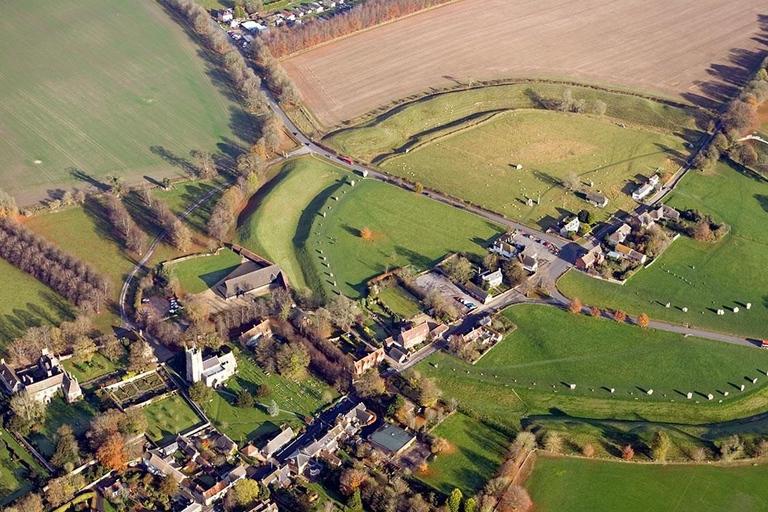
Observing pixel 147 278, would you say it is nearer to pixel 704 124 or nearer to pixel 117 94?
pixel 117 94

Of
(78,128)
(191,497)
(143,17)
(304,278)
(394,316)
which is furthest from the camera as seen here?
(143,17)

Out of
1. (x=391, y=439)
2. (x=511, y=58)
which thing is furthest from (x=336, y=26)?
(x=391, y=439)

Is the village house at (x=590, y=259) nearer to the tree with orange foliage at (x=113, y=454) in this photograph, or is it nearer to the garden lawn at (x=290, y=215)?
the garden lawn at (x=290, y=215)

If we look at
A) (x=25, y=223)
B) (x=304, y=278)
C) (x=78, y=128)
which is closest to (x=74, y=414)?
(x=304, y=278)

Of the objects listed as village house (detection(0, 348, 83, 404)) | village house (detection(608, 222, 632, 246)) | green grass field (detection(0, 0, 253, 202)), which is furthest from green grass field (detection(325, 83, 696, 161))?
village house (detection(0, 348, 83, 404))

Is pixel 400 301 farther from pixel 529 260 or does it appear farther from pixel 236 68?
pixel 236 68

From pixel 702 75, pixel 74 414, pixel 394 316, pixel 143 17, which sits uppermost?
pixel 143 17

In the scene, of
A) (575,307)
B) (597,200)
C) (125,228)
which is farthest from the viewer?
(597,200)

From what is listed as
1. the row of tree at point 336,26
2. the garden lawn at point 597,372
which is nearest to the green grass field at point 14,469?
the garden lawn at point 597,372
